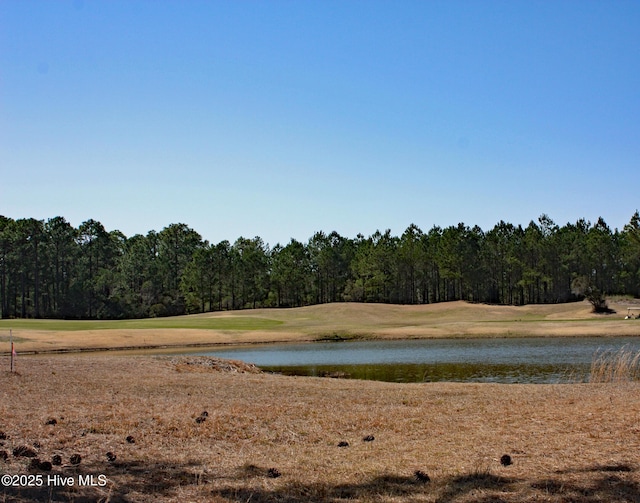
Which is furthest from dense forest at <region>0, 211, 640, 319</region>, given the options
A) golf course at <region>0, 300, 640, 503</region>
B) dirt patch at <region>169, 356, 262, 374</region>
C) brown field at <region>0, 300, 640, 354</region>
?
golf course at <region>0, 300, 640, 503</region>

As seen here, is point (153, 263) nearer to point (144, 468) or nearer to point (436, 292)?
point (436, 292)

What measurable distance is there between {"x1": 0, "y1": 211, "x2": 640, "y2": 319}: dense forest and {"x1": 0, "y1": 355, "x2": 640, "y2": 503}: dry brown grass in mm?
95998

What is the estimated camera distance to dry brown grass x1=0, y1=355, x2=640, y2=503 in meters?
7.82

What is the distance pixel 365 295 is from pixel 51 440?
109876mm

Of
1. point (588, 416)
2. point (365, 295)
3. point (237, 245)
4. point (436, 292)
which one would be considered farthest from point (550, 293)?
point (588, 416)

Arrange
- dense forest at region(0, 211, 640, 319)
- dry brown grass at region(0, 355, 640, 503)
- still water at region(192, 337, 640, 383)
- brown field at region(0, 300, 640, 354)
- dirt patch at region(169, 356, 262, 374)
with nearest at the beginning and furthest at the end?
1. dry brown grass at region(0, 355, 640, 503)
2. dirt patch at region(169, 356, 262, 374)
3. still water at region(192, 337, 640, 383)
4. brown field at region(0, 300, 640, 354)
5. dense forest at region(0, 211, 640, 319)

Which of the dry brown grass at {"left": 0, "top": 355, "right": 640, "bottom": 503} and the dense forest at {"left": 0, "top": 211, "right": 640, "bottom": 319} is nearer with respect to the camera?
the dry brown grass at {"left": 0, "top": 355, "right": 640, "bottom": 503}

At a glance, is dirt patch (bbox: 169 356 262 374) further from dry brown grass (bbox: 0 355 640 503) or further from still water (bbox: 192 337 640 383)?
dry brown grass (bbox: 0 355 640 503)

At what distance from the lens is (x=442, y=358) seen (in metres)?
35.7

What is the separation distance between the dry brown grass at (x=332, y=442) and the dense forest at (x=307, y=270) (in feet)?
315

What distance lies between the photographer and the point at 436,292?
12656cm

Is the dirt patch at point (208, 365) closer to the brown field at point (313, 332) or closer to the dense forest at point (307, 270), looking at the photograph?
the brown field at point (313, 332)

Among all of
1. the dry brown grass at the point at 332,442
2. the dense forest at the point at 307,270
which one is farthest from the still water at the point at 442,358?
the dense forest at the point at 307,270

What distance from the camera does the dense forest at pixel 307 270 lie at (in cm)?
11012
